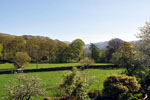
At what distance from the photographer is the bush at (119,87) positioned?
11.8 metres

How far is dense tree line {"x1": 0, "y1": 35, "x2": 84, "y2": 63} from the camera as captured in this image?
6241 cm

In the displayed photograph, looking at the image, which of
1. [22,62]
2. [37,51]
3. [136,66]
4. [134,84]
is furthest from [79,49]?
[134,84]

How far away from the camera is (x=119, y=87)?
1179 cm

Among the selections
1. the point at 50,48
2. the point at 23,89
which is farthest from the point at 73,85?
Result: the point at 50,48

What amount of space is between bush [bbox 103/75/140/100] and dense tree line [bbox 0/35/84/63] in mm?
52673

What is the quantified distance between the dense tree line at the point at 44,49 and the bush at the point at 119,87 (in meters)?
52.7

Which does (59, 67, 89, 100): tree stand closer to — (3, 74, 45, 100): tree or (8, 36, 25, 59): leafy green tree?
(3, 74, 45, 100): tree

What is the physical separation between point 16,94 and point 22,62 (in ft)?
102

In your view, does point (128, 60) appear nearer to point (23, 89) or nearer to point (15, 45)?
point (23, 89)

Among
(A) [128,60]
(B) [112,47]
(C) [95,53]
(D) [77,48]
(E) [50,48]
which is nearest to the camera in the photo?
(A) [128,60]

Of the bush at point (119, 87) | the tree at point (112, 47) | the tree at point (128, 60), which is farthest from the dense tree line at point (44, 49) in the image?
the bush at point (119, 87)

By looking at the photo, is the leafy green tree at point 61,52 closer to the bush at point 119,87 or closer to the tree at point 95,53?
the tree at point 95,53

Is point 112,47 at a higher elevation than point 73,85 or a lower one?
higher

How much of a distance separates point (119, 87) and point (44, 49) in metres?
57.0
